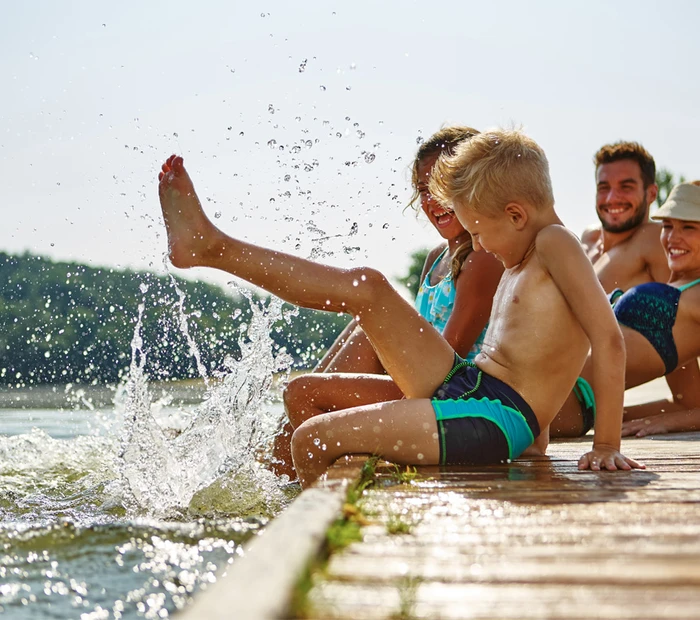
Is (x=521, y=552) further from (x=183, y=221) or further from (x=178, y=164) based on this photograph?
(x=178, y=164)

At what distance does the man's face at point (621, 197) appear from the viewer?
6.84m

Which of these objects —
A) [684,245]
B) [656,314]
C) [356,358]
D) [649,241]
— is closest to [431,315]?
[356,358]

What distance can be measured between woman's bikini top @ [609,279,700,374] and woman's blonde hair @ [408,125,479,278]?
157cm

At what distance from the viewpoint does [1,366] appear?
23.2 m

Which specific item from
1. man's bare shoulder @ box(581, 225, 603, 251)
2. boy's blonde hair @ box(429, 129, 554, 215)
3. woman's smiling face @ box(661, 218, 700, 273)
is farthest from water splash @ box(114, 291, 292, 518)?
man's bare shoulder @ box(581, 225, 603, 251)

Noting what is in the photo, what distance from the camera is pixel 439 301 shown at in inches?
169

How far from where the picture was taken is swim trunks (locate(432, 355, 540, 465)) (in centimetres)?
310

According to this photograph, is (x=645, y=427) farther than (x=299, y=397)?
Yes

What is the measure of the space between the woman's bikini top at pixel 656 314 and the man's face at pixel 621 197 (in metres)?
1.58

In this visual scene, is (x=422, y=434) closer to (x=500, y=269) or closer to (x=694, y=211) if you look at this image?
(x=500, y=269)

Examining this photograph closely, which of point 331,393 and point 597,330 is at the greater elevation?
point 597,330

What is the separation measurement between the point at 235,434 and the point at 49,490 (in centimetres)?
92

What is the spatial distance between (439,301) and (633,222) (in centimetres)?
312

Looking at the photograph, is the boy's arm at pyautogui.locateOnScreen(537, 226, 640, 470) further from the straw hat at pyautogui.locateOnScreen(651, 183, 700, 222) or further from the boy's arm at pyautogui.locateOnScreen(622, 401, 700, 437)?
the straw hat at pyautogui.locateOnScreen(651, 183, 700, 222)
